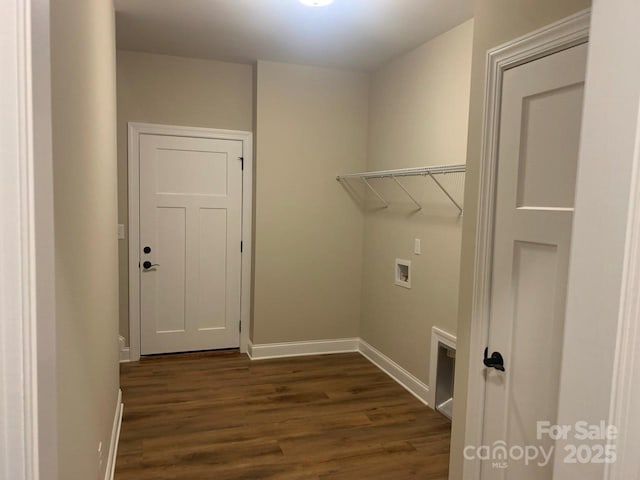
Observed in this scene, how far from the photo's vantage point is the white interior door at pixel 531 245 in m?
1.48

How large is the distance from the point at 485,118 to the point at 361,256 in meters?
2.96

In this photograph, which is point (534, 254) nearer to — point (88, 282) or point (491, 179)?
point (491, 179)

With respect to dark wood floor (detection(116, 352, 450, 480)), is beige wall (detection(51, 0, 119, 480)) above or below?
above

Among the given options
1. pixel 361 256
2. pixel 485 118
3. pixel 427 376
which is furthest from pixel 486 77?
pixel 361 256

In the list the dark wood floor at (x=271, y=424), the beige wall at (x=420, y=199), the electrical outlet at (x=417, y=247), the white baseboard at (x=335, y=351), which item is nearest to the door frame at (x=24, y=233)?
the dark wood floor at (x=271, y=424)

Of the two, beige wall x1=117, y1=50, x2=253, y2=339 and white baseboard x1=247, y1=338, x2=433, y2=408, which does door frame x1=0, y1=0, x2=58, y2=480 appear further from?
beige wall x1=117, y1=50, x2=253, y2=339

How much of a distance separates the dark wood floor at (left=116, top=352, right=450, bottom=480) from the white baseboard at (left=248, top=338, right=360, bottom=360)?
5.2 inches

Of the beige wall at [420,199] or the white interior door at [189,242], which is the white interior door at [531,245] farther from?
the white interior door at [189,242]

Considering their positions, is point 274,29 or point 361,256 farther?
point 361,256

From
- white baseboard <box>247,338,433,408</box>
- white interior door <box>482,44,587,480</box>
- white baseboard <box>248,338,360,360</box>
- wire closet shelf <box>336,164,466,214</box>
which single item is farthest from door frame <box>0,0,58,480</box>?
white baseboard <box>248,338,360,360</box>

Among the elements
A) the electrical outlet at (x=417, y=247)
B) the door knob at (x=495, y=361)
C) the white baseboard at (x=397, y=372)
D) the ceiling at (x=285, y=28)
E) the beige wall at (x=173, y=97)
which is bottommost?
the white baseboard at (x=397, y=372)

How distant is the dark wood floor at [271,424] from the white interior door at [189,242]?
0.34m

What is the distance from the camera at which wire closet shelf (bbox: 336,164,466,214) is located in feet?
9.72

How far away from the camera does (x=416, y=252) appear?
3.68 meters
